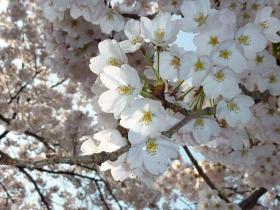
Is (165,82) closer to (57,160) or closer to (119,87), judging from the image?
(119,87)

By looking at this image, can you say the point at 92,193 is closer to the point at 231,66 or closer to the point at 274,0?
the point at 274,0

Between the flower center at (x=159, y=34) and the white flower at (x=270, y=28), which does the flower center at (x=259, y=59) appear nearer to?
the white flower at (x=270, y=28)

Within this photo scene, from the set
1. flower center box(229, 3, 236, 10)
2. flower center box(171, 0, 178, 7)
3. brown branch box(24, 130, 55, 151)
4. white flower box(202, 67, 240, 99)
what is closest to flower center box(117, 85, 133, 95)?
white flower box(202, 67, 240, 99)

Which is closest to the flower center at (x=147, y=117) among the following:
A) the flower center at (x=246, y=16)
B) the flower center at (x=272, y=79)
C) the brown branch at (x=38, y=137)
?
the flower center at (x=272, y=79)

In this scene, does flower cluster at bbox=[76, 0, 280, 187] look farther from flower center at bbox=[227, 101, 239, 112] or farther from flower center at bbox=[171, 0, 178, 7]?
flower center at bbox=[171, 0, 178, 7]

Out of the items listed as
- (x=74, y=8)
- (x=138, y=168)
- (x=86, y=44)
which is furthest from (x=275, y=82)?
(x=86, y=44)

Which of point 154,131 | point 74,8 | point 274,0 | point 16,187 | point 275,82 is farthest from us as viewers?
point 16,187
